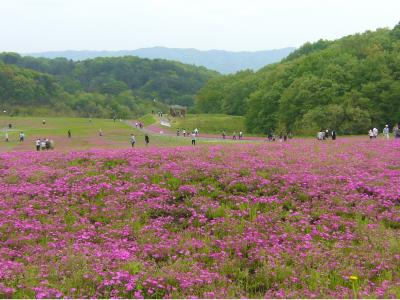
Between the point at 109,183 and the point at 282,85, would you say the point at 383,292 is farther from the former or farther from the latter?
the point at 282,85

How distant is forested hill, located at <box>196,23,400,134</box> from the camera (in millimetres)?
72500

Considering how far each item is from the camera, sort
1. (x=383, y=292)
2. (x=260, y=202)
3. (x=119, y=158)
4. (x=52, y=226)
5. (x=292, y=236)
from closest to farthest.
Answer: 1. (x=383, y=292)
2. (x=292, y=236)
3. (x=52, y=226)
4. (x=260, y=202)
5. (x=119, y=158)

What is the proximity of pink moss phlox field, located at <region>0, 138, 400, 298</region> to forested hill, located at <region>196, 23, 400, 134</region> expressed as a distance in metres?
57.3

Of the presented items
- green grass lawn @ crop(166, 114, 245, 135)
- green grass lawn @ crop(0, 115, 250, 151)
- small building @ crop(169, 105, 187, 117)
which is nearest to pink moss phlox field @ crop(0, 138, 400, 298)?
green grass lawn @ crop(0, 115, 250, 151)

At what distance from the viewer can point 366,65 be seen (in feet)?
265

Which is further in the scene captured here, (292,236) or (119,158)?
(119,158)

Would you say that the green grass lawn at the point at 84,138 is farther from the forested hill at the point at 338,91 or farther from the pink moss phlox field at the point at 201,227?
the forested hill at the point at 338,91

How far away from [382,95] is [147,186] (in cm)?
6815

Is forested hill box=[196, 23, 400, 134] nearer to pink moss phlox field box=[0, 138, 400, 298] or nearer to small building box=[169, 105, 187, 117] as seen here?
small building box=[169, 105, 187, 117]

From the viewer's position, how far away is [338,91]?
8006 centimetres

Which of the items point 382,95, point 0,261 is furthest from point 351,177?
point 382,95

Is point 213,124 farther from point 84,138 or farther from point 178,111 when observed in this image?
point 84,138

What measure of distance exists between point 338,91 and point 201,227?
74.0 metres

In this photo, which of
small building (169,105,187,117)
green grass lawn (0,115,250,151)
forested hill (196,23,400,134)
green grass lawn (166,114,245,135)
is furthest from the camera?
small building (169,105,187,117)
